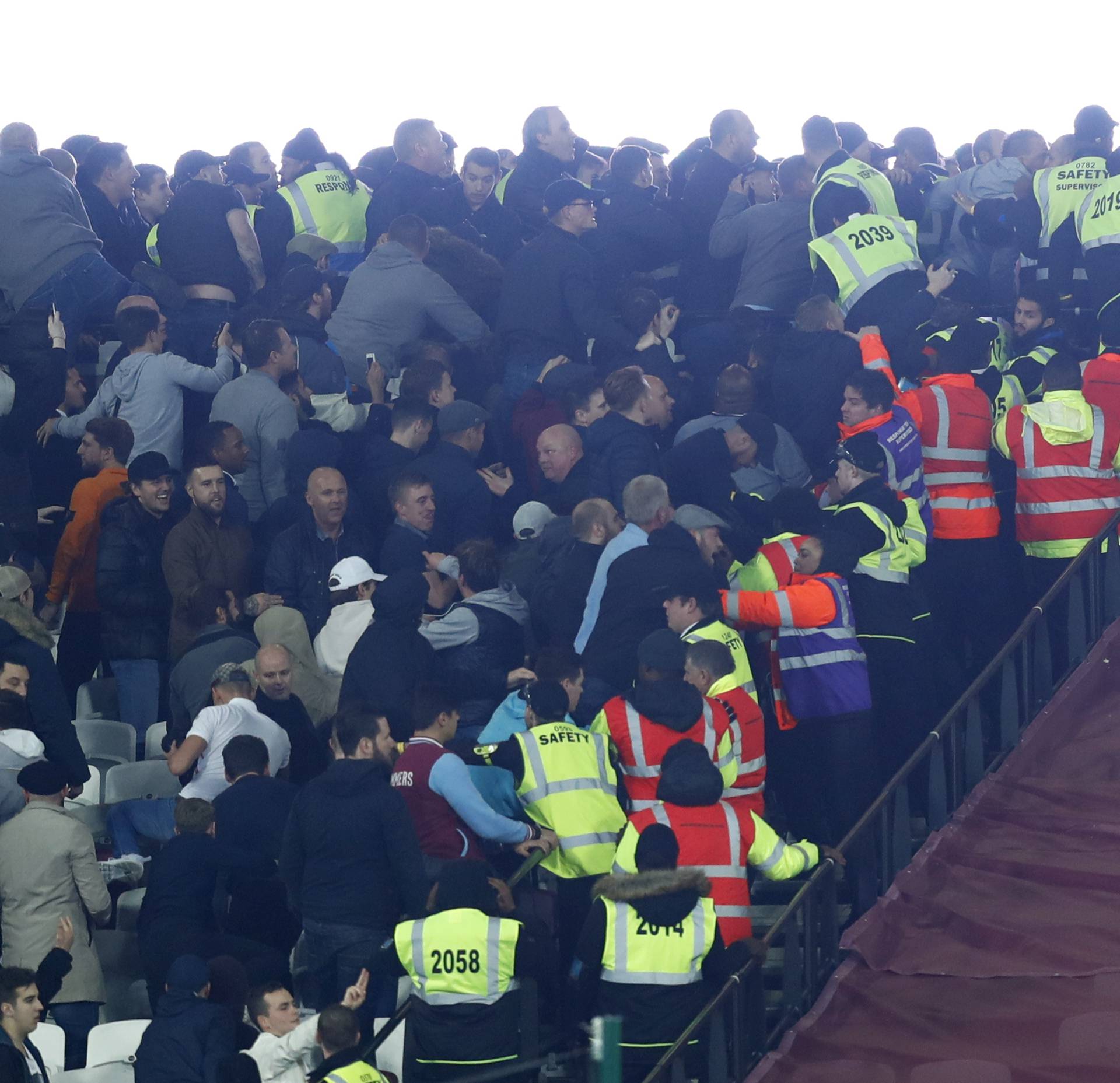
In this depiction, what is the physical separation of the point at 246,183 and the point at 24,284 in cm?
259

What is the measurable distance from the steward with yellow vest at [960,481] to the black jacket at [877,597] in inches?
32.9

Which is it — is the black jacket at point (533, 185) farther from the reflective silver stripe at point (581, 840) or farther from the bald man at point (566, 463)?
the reflective silver stripe at point (581, 840)

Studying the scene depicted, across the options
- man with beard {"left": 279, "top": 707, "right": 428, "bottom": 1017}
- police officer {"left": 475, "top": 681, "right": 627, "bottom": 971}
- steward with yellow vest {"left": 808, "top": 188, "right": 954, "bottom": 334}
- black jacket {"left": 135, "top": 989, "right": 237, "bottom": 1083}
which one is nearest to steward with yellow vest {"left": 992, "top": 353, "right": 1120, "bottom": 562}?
steward with yellow vest {"left": 808, "top": 188, "right": 954, "bottom": 334}

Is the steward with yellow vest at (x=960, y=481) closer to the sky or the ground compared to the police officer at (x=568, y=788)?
closer to the sky

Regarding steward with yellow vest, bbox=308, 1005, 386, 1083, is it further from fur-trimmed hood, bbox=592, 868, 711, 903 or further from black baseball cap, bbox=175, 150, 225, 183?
→ black baseball cap, bbox=175, 150, 225, 183

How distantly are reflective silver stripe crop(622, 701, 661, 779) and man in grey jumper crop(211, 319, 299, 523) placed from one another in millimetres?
3048

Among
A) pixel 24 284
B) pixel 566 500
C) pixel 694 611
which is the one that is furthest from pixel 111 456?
pixel 694 611

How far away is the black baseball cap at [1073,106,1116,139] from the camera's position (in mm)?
10773

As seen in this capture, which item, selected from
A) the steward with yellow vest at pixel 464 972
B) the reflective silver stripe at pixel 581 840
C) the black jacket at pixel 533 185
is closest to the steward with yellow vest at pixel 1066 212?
the black jacket at pixel 533 185

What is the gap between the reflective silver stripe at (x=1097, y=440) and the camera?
27.8 ft

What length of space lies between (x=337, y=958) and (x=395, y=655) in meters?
1.35

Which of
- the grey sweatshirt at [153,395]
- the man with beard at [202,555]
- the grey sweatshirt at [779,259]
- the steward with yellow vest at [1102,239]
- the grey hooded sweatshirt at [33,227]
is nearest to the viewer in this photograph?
the man with beard at [202,555]

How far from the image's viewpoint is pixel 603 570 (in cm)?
759

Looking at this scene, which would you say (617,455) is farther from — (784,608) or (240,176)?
(240,176)
